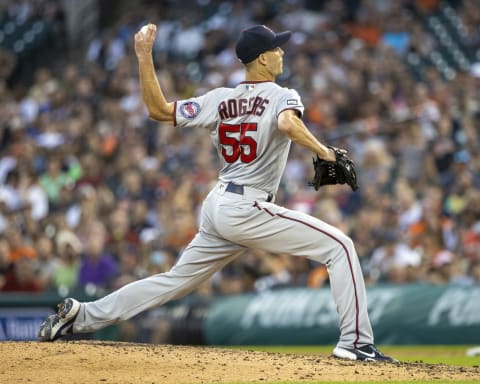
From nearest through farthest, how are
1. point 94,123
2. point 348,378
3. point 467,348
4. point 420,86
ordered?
point 348,378
point 467,348
point 420,86
point 94,123

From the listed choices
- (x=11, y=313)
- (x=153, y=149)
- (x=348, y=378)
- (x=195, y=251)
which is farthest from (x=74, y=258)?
(x=348, y=378)

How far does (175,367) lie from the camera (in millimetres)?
7246

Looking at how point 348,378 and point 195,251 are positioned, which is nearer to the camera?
point 348,378

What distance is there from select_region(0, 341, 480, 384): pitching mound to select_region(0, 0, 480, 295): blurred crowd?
5544 mm

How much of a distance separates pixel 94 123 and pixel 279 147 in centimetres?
1172

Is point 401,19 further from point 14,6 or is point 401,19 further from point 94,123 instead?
point 14,6

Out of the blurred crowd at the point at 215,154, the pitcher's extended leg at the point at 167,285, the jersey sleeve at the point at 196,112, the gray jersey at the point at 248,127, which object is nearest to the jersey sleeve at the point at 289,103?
the gray jersey at the point at 248,127

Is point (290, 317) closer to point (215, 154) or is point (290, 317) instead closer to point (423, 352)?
point (423, 352)

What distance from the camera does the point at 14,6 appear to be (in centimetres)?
2322

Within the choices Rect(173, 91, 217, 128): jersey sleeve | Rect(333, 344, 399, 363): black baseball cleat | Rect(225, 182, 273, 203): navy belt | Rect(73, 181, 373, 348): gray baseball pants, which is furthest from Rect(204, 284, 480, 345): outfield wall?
Rect(173, 91, 217, 128): jersey sleeve

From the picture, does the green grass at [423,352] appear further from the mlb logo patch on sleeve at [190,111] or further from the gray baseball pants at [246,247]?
the mlb logo patch on sleeve at [190,111]

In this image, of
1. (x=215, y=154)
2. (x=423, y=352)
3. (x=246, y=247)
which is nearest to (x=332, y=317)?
(x=423, y=352)

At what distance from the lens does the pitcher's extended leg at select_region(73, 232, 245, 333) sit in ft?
25.4

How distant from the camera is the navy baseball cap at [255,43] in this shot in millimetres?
7605
